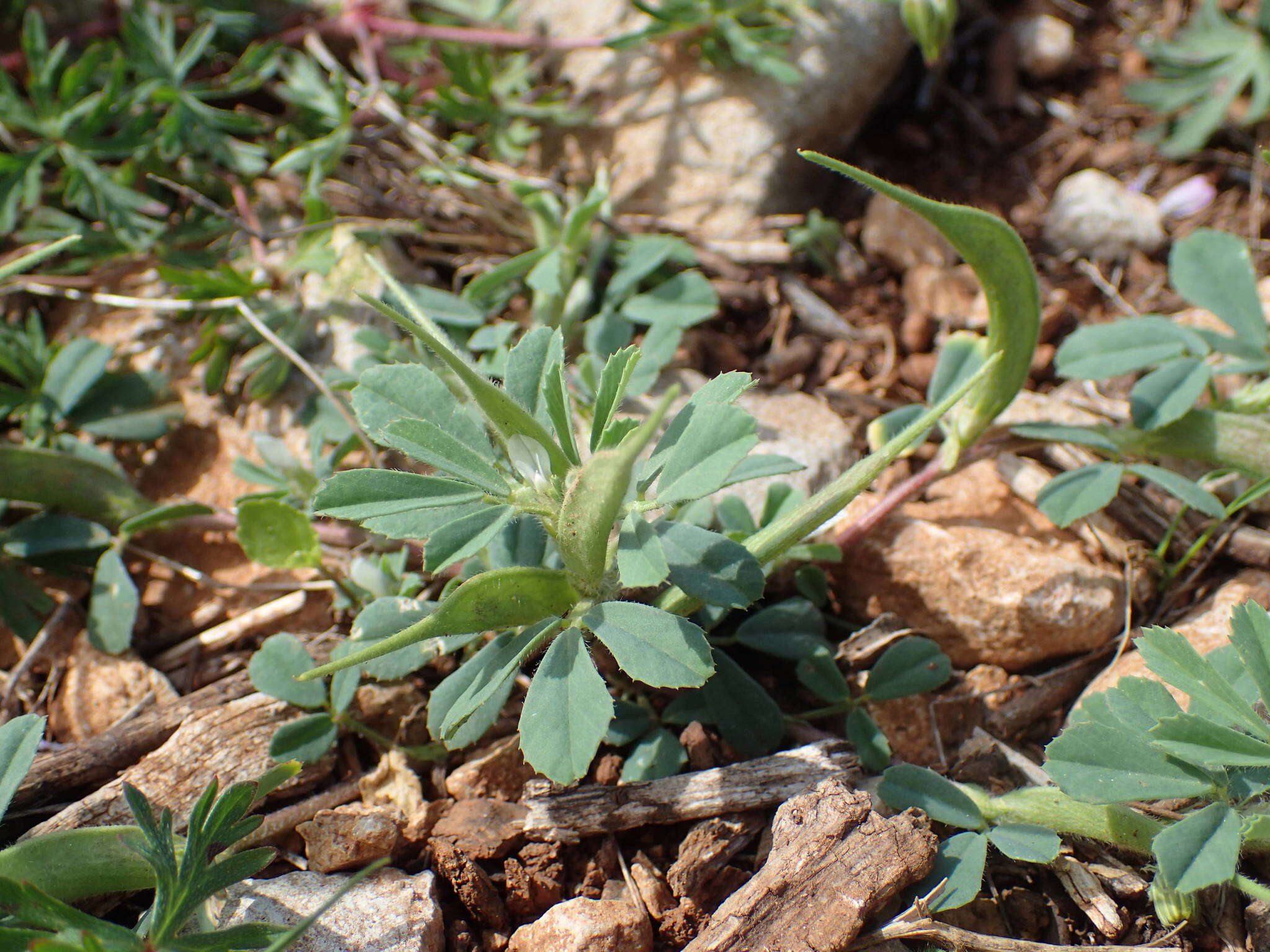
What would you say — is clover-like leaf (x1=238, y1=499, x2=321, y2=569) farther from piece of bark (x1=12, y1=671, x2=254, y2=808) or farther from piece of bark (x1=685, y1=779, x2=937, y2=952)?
piece of bark (x1=685, y1=779, x2=937, y2=952)

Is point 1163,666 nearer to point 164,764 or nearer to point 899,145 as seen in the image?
point 164,764

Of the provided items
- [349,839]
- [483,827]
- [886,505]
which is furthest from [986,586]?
[349,839]

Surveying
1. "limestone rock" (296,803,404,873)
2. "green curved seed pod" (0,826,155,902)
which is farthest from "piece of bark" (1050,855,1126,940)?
"green curved seed pod" (0,826,155,902)

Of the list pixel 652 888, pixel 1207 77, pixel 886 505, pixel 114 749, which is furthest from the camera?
pixel 1207 77

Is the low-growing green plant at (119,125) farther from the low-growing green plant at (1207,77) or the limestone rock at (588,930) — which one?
the low-growing green plant at (1207,77)

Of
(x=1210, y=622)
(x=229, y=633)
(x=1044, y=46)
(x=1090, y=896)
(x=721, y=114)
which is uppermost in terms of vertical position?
(x=1044, y=46)

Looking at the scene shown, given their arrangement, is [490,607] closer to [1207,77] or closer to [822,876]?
[822,876]

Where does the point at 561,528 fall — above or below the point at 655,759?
above

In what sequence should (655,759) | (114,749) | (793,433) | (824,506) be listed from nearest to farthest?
(824,506), (655,759), (114,749), (793,433)
